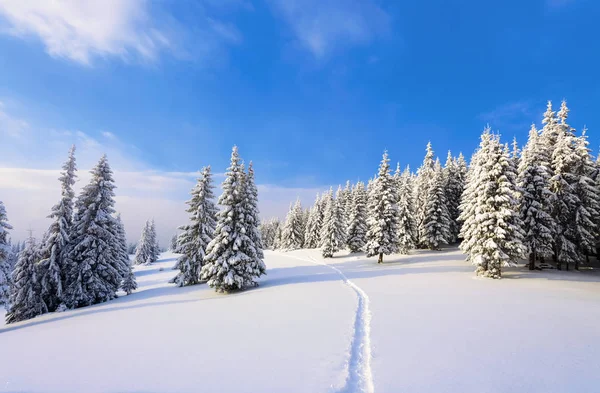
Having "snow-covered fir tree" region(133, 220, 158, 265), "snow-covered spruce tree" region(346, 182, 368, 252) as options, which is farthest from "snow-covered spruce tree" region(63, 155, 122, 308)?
"snow-covered fir tree" region(133, 220, 158, 265)

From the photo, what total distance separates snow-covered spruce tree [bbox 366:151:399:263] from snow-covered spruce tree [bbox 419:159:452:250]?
9.46 meters

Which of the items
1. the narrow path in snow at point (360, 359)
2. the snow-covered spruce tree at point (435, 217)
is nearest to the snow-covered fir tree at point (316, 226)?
the snow-covered spruce tree at point (435, 217)

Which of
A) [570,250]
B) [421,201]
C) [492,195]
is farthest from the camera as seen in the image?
[421,201]

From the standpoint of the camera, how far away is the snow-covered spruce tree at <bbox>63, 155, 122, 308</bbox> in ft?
83.8

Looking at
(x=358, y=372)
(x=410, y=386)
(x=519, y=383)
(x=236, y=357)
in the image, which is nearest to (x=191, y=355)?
(x=236, y=357)

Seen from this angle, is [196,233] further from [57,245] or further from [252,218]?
[57,245]

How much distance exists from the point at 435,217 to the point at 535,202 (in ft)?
52.2

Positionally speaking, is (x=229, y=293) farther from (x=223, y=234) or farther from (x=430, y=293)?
(x=430, y=293)

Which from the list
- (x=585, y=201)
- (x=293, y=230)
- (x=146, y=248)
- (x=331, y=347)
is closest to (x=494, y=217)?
(x=585, y=201)

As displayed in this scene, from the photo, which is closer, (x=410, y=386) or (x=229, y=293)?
(x=410, y=386)

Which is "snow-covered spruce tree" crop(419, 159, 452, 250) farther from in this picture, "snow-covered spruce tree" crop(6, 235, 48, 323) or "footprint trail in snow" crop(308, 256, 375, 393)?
"snow-covered spruce tree" crop(6, 235, 48, 323)

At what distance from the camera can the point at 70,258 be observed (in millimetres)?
26016

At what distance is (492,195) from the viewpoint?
86.4ft

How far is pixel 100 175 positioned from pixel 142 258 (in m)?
60.5
